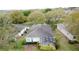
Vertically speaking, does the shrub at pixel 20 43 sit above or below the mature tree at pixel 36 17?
below

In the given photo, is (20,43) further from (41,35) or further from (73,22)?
(73,22)

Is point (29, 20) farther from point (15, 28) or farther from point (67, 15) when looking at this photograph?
point (67, 15)

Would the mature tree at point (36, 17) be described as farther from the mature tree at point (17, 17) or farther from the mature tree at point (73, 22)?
the mature tree at point (73, 22)

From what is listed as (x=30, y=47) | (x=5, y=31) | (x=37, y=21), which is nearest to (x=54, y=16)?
(x=37, y=21)

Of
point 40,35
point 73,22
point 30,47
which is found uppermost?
point 73,22

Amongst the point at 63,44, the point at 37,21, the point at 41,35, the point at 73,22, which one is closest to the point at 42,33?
the point at 41,35

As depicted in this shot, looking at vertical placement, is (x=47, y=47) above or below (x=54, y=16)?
below

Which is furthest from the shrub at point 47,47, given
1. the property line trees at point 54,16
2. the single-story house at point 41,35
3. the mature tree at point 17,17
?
the mature tree at point 17,17
